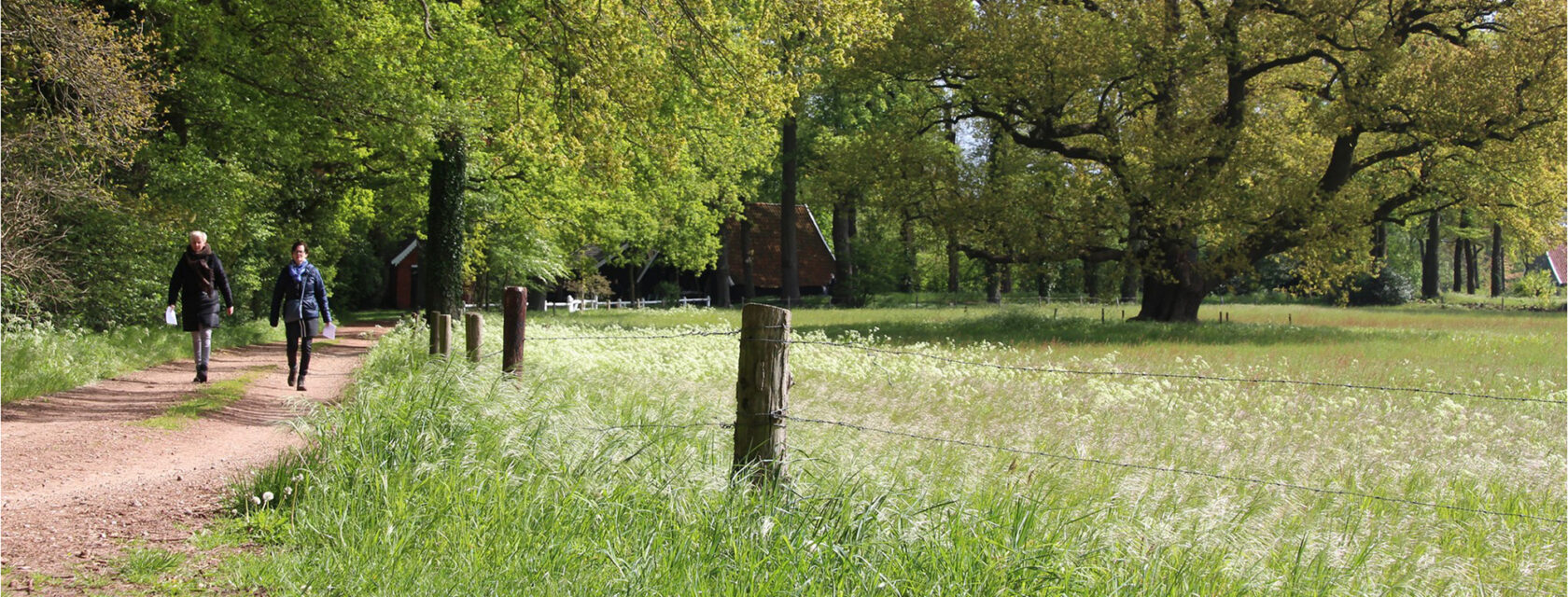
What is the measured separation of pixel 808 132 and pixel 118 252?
117ft

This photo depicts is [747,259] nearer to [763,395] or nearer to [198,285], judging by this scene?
[198,285]

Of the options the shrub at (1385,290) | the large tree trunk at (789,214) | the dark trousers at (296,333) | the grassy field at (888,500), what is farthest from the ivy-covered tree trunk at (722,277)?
the grassy field at (888,500)

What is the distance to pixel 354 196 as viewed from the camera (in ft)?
90.1

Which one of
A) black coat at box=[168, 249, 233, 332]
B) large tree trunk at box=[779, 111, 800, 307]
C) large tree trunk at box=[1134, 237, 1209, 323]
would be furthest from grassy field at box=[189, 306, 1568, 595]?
large tree trunk at box=[779, 111, 800, 307]

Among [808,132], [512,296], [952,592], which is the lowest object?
[952,592]

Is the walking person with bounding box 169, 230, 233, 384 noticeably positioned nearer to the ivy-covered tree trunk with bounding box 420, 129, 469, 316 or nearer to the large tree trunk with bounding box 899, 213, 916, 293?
the ivy-covered tree trunk with bounding box 420, 129, 469, 316

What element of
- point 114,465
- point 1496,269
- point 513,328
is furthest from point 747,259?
point 1496,269

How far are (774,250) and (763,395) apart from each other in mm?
54892

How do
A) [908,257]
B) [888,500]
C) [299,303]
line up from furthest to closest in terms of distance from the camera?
[908,257] → [299,303] → [888,500]

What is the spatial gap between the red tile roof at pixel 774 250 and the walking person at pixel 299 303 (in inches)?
1790

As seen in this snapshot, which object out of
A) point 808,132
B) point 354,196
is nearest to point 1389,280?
point 808,132

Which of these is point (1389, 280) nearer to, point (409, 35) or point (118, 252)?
point (409, 35)

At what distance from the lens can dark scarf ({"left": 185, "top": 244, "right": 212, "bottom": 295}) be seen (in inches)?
479

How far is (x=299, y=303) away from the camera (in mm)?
12383
